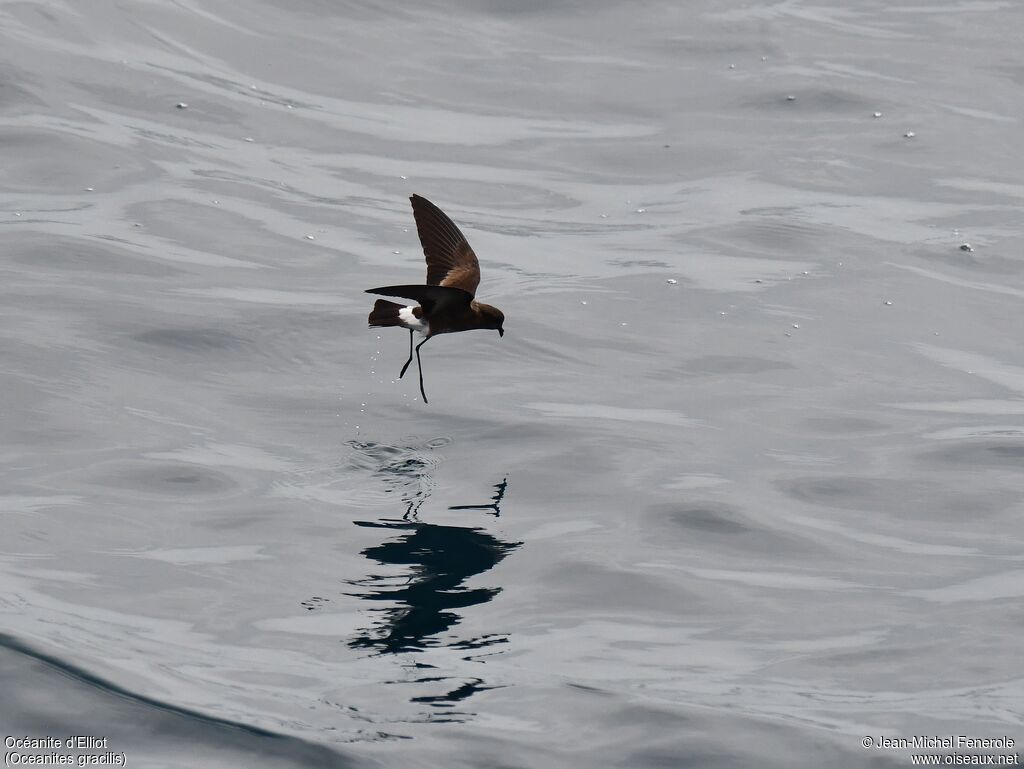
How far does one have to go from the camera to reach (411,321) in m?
7.89

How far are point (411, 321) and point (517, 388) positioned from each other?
1.31 m

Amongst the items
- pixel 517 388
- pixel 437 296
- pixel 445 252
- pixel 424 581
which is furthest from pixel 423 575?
pixel 517 388

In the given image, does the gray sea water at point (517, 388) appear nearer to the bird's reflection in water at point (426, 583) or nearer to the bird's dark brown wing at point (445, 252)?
the bird's reflection in water at point (426, 583)

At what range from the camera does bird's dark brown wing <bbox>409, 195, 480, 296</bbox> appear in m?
8.19

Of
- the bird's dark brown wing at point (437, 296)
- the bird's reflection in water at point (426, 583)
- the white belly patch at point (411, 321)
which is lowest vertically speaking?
the bird's reflection in water at point (426, 583)

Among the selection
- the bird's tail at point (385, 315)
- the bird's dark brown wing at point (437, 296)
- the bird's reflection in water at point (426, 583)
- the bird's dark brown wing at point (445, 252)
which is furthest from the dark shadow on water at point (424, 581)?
the bird's dark brown wing at point (445, 252)

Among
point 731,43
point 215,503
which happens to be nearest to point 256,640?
point 215,503

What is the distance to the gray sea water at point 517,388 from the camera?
568cm

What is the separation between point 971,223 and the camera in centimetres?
1183

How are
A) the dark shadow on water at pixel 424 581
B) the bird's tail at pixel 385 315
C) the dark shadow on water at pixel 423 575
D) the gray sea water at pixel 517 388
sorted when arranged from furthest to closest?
the bird's tail at pixel 385 315, the dark shadow on water at pixel 424 581, the dark shadow on water at pixel 423 575, the gray sea water at pixel 517 388

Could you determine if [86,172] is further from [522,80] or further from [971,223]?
[971,223]

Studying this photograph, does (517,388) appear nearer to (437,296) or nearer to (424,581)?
(437,296)

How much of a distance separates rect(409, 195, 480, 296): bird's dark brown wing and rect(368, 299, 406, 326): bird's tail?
33 centimetres

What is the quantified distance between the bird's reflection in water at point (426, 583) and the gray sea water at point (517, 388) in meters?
0.02
